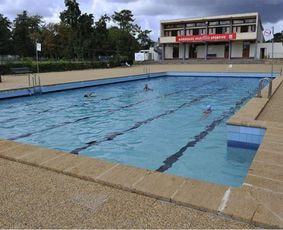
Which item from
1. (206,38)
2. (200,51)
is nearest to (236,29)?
(206,38)

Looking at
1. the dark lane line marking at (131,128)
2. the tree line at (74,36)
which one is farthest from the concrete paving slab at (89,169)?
the tree line at (74,36)

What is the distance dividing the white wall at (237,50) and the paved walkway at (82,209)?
135 ft

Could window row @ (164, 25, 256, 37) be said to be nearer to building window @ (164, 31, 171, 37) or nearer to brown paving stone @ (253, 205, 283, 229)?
building window @ (164, 31, 171, 37)

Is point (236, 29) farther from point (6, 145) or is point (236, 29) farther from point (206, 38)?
point (6, 145)

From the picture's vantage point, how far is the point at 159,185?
9.51ft

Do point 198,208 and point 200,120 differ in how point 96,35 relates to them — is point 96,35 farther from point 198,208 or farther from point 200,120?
point 198,208

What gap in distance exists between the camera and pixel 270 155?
3.84 meters

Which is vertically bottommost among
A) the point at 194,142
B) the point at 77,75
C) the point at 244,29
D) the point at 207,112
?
the point at 194,142

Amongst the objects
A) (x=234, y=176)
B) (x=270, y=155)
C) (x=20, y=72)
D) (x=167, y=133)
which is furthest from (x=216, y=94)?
(x=20, y=72)

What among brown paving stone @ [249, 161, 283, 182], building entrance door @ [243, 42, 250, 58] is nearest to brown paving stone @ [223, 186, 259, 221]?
brown paving stone @ [249, 161, 283, 182]

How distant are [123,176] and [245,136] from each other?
129 inches

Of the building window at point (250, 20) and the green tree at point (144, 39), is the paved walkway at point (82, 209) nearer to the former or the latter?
the building window at point (250, 20)

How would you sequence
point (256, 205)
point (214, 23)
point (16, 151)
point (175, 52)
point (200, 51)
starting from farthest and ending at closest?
point (175, 52)
point (200, 51)
point (214, 23)
point (16, 151)
point (256, 205)

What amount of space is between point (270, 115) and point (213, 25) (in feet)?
125
